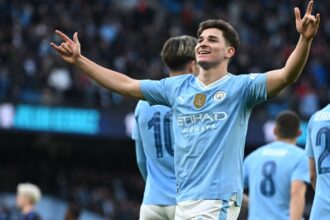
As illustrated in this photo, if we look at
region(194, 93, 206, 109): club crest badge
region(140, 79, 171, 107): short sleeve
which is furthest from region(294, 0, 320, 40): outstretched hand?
region(140, 79, 171, 107): short sleeve

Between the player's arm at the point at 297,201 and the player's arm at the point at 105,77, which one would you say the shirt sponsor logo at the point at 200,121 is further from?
the player's arm at the point at 297,201

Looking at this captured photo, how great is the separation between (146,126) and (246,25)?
18802 millimetres

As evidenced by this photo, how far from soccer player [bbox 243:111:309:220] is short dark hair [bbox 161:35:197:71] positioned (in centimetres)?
148

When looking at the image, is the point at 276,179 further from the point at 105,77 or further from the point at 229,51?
the point at 105,77

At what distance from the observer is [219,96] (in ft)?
19.1

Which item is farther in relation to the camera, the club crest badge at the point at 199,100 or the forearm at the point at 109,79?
the forearm at the point at 109,79

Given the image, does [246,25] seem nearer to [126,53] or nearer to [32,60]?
[126,53]

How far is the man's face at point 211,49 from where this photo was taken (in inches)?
231

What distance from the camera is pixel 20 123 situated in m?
20.9

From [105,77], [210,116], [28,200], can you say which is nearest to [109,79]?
[105,77]

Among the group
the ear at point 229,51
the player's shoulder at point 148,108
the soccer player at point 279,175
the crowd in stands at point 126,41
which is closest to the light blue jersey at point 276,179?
the soccer player at point 279,175

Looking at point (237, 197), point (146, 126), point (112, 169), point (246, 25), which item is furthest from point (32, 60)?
point (237, 197)

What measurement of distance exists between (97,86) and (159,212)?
1439cm

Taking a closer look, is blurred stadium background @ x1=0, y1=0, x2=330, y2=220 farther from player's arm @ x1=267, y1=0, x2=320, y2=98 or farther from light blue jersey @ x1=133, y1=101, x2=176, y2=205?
player's arm @ x1=267, y1=0, x2=320, y2=98
